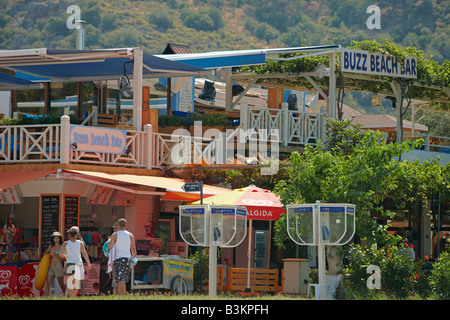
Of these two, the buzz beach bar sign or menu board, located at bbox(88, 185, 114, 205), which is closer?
menu board, located at bbox(88, 185, 114, 205)

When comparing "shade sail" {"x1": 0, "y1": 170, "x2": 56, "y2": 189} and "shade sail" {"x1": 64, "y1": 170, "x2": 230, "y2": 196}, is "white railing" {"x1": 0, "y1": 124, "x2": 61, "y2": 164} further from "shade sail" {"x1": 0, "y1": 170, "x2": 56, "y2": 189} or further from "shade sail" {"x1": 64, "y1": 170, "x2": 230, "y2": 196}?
"shade sail" {"x1": 64, "y1": 170, "x2": 230, "y2": 196}

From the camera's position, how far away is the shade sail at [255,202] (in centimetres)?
1636

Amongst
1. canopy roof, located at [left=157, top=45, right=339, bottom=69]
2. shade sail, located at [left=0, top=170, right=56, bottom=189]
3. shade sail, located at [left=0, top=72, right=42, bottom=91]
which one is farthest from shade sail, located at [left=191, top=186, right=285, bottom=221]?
shade sail, located at [left=0, top=72, right=42, bottom=91]

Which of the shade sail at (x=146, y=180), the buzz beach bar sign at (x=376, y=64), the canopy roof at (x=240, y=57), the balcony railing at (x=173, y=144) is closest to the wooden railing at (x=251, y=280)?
the shade sail at (x=146, y=180)

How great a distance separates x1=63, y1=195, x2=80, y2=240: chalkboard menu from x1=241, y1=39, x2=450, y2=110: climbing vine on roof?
757cm

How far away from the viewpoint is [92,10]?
346 feet

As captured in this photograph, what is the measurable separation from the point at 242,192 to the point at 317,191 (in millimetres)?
1751

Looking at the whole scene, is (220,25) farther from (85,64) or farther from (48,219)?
(48,219)

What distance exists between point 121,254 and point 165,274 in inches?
69.1

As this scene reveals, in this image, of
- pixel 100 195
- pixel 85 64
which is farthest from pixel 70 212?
pixel 85 64

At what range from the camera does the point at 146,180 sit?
17281 millimetres

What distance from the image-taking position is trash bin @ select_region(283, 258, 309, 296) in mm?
16892
